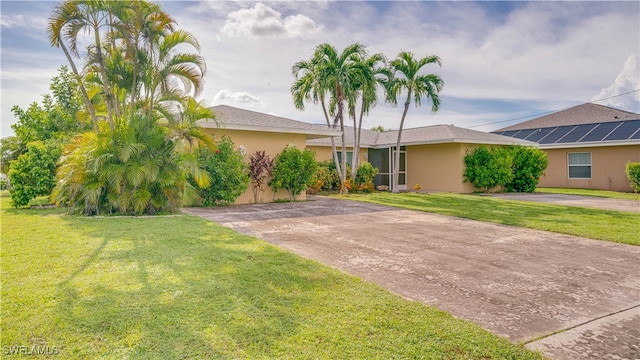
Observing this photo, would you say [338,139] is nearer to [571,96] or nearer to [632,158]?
[632,158]

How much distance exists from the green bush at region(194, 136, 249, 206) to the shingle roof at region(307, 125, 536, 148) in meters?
8.25

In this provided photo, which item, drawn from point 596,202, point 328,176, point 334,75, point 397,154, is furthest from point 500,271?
point 397,154

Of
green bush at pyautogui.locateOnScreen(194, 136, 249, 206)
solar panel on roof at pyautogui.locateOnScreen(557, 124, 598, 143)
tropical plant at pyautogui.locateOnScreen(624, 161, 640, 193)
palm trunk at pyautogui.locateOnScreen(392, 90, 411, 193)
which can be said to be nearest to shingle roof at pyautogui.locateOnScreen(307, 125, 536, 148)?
palm trunk at pyautogui.locateOnScreen(392, 90, 411, 193)

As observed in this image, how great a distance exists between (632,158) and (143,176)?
23772mm

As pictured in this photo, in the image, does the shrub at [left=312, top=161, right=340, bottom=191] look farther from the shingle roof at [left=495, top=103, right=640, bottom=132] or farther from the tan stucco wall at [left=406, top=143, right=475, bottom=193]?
the shingle roof at [left=495, top=103, right=640, bottom=132]

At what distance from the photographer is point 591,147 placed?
68.5ft

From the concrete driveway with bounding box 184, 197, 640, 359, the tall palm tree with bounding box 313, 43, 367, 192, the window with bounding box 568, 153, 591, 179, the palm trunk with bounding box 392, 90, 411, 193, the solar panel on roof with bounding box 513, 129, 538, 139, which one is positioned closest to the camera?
the concrete driveway with bounding box 184, 197, 640, 359

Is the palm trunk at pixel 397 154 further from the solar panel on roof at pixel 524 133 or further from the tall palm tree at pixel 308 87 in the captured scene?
the solar panel on roof at pixel 524 133

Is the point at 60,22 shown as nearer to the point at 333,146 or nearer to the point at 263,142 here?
the point at 263,142

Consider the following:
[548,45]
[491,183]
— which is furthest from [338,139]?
[548,45]

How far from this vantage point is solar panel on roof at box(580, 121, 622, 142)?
20.7m

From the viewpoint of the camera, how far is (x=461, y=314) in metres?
3.32

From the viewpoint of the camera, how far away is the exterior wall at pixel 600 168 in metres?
19.7

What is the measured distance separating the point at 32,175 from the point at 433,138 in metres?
17.0
